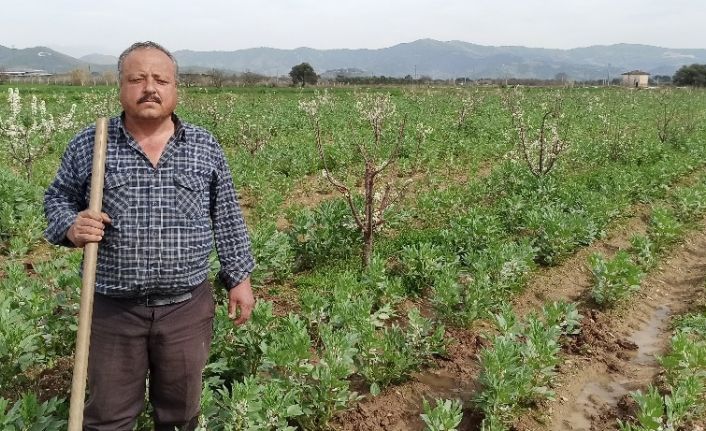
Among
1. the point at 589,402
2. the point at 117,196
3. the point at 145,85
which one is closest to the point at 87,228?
the point at 117,196

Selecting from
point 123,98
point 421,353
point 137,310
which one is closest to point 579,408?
point 421,353

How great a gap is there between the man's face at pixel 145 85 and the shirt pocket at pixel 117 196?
31 cm

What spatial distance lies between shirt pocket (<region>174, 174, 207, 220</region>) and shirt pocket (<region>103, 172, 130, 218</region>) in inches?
9.2

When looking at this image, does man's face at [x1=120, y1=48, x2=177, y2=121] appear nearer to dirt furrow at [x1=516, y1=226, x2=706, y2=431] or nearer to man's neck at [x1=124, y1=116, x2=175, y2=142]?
man's neck at [x1=124, y1=116, x2=175, y2=142]

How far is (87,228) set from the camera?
2553 mm

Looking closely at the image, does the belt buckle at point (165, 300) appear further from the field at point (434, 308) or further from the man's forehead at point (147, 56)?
the man's forehead at point (147, 56)

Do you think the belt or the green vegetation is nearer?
the belt

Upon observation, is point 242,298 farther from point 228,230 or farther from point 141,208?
point 141,208

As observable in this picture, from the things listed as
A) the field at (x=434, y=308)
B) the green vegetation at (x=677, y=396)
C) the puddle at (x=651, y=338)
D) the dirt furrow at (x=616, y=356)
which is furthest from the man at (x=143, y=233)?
the puddle at (x=651, y=338)

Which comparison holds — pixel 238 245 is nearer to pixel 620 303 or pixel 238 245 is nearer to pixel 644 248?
pixel 620 303

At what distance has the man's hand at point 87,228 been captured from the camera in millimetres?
2553

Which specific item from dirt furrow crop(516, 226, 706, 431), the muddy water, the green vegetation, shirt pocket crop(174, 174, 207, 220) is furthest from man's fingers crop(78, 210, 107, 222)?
the muddy water

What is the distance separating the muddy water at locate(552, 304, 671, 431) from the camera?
15.5ft

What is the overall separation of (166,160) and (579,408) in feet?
13.3
